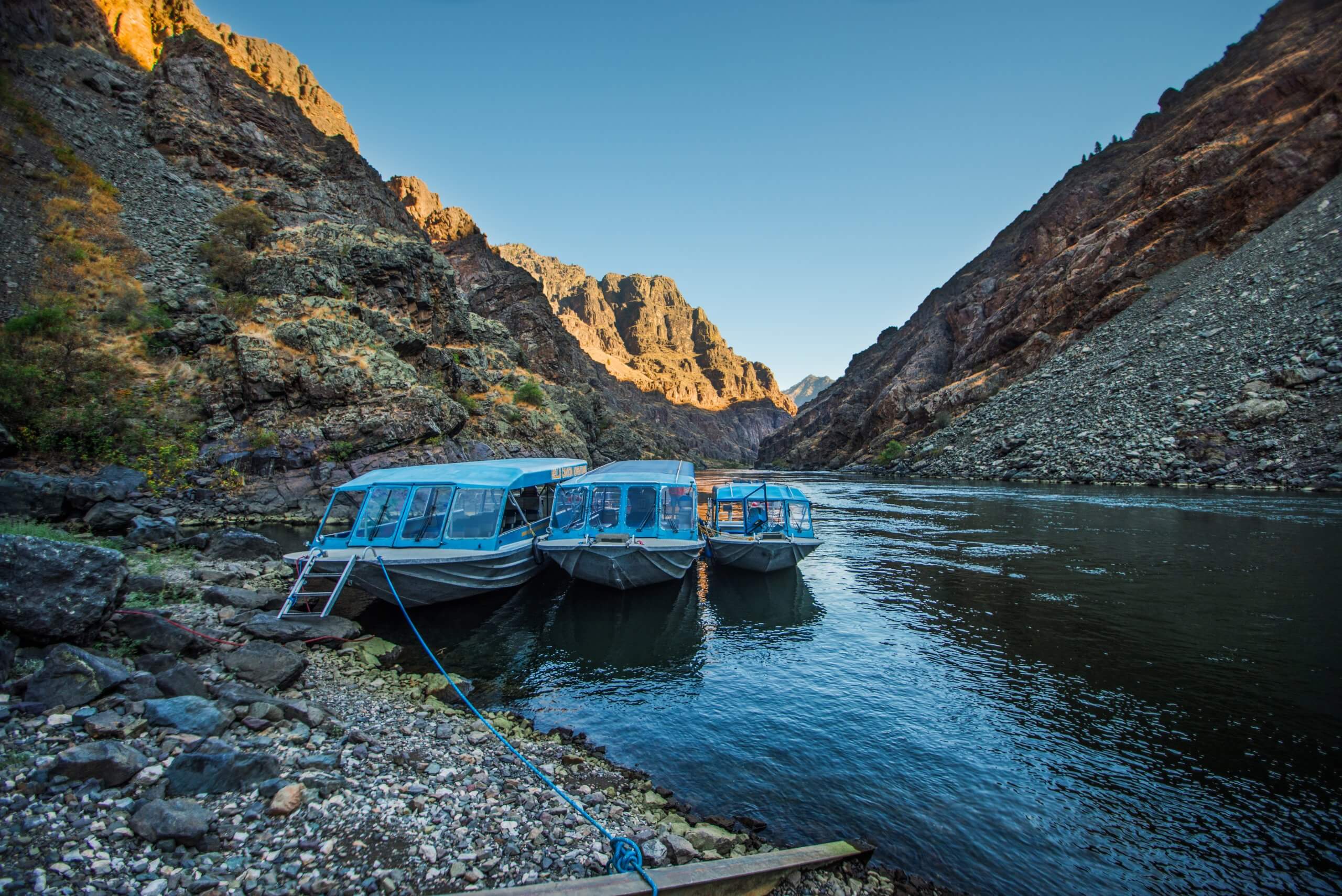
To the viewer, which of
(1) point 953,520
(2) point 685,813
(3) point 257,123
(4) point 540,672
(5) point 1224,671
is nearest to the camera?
(2) point 685,813

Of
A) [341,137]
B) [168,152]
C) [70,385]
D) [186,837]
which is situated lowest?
[186,837]

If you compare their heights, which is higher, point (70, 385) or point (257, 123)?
point (257, 123)

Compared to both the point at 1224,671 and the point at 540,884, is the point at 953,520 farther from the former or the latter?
the point at 540,884

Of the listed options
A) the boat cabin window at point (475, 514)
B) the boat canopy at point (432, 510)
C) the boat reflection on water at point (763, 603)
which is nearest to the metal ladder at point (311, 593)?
the boat canopy at point (432, 510)

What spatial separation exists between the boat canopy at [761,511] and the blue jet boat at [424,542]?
29.1 feet

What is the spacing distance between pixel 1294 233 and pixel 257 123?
357 ft

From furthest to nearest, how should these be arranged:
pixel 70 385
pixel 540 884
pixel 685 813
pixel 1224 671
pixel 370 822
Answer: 1. pixel 70 385
2. pixel 1224 671
3. pixel 685 813
4. pixel 370 822
5. pixel 540 884

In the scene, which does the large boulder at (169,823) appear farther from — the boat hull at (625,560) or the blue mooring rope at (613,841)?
the boat hull at (625,560)

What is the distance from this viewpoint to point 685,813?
23.3ft

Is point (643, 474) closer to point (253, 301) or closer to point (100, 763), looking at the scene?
point (100, 763)

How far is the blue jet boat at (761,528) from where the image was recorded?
20.6m

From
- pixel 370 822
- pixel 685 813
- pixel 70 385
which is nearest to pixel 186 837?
pixel 370 822

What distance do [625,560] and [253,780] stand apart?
38.2 feet

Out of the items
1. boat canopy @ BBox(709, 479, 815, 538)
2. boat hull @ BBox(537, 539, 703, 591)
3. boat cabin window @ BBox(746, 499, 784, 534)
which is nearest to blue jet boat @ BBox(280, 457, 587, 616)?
boat hull @ BBox(537, 539, 703, 591)
